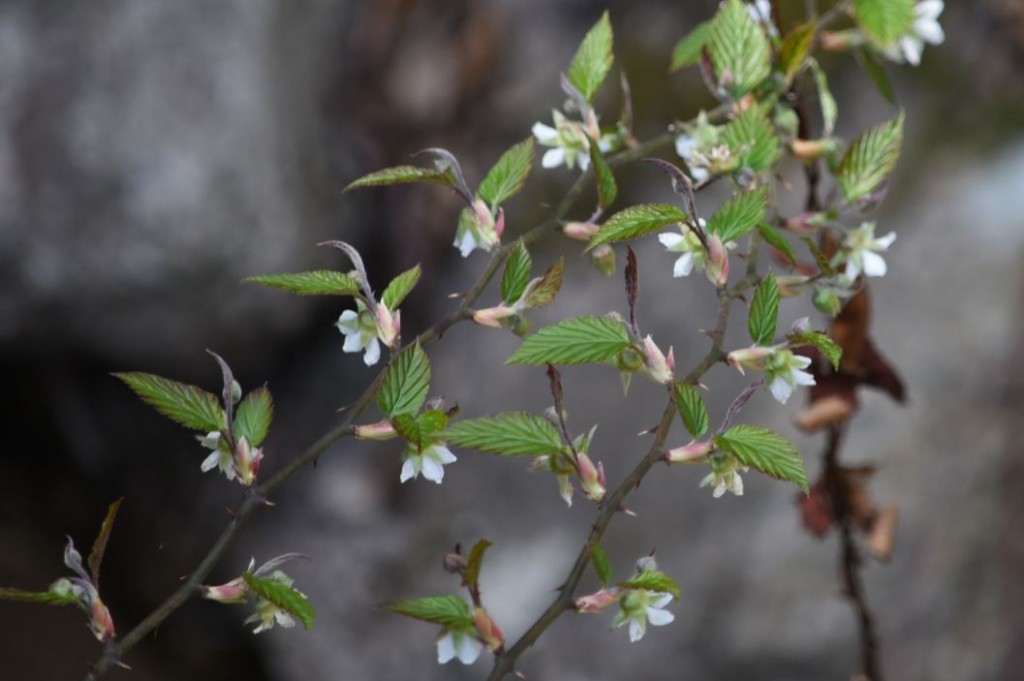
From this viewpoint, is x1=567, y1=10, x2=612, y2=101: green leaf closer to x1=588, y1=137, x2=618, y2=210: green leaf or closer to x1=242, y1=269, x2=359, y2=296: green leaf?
x1=588, y1=137, x2=618, y2=210: green leaf

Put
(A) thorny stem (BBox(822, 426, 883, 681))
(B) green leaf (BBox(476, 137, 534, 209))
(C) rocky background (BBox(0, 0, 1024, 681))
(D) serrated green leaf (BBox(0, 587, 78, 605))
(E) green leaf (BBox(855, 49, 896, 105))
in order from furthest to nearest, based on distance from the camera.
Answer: (C) rocky background (BBox(0, 0, 1024, 681))
(A) thorny stem (BBox(822, 426, 883, 681))
(E) green leaf (BBox(855, 49, 896, 105))
(B) green leaf (BBox(476, 137, 534, 209))
(D) serrated green leaf (BBox(0, 587, 78, 605))

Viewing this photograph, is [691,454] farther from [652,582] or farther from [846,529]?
[846,529]

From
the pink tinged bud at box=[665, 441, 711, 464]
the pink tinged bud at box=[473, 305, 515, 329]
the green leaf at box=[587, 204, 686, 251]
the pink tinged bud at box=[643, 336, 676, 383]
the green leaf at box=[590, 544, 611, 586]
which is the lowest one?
the green leaf at box=[590, 544, 611, 586]

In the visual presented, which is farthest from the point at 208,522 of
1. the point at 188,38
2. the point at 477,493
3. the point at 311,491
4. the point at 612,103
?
the point at 612,103

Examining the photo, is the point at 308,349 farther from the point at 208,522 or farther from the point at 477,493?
the point at 477,493

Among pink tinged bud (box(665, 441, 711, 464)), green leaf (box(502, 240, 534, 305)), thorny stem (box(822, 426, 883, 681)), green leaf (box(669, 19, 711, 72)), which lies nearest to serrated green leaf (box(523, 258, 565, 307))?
green leaf (box(502, 240, 534, 305))
